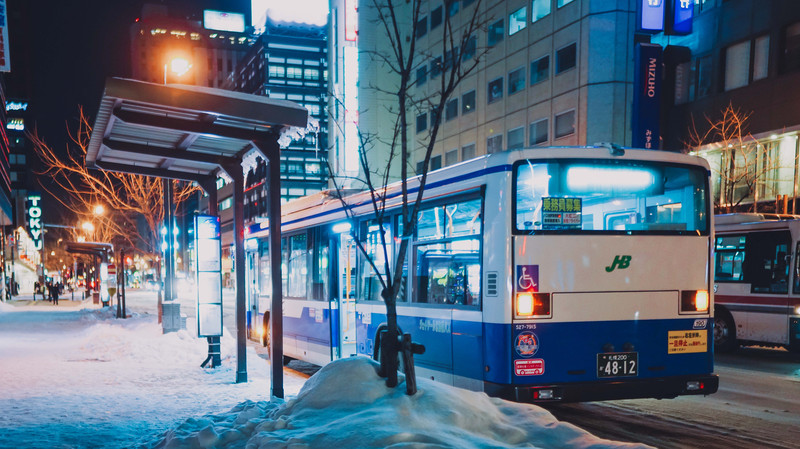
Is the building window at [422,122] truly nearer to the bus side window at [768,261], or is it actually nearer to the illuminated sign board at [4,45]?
the illuminated sign board at [4,45]

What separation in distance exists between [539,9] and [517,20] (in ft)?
6.29

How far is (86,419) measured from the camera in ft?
24.6

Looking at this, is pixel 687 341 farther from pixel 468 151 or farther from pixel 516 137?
pixel 468 151

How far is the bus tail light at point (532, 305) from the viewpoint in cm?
659

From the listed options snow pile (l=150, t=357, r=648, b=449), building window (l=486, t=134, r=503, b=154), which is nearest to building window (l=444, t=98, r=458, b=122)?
building window (l=486, t=134, r=503, b=154)

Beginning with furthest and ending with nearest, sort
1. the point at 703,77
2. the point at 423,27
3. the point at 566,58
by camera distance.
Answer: the point at 423,27, the point at 566,58, the point at 703,77

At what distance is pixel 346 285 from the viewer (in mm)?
10695

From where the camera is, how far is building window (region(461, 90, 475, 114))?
1550 inches

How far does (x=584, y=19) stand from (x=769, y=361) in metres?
21.1

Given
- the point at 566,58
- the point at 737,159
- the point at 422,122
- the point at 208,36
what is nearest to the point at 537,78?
the point at 566,58

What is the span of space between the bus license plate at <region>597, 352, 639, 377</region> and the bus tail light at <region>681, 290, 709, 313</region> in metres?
0.86

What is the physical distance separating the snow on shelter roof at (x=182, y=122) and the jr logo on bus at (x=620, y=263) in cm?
446

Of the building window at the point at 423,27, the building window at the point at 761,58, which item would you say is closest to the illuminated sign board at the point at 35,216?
the building window at the point at 423,27

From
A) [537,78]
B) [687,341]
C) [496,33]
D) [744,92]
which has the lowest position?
[687,341]
